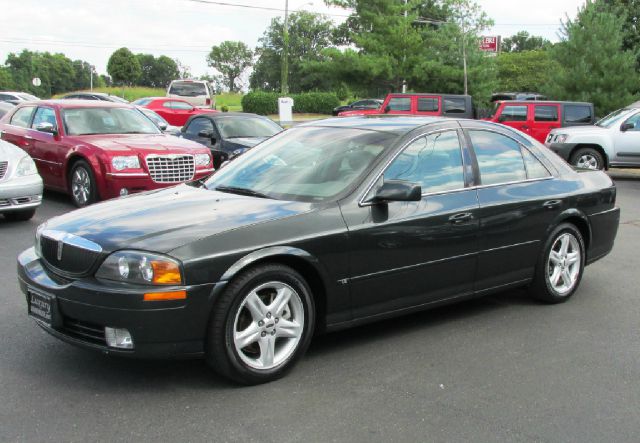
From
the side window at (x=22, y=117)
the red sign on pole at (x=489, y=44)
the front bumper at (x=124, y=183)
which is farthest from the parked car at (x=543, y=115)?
the red sign on pole at (x=489, y=44)

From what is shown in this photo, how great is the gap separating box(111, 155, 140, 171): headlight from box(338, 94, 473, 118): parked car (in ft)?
41.4

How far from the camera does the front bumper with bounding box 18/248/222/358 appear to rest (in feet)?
12.0

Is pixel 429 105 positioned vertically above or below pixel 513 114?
above

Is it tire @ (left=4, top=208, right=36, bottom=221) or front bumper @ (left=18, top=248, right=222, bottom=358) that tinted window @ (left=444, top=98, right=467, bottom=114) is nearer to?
tire @ (left=4, top=208, right=36, bottom=221)

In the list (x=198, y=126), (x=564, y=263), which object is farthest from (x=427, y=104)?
(x=564, y=263)

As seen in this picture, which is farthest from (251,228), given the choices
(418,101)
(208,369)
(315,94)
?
(315,94)

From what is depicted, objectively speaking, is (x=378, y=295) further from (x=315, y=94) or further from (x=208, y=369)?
(x=315, y=94)

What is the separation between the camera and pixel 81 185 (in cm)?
996

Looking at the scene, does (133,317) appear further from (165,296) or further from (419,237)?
(419,237)

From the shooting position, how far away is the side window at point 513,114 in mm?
18984

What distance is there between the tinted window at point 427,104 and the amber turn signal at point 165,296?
18.4 meters

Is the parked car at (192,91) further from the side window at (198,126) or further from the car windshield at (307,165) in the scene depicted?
the car windshield at (307,165)

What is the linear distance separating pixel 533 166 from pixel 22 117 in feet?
29.3

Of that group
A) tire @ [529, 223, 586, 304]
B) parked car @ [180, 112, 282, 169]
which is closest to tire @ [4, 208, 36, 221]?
parked car @ [180, 112, 282, 169]
